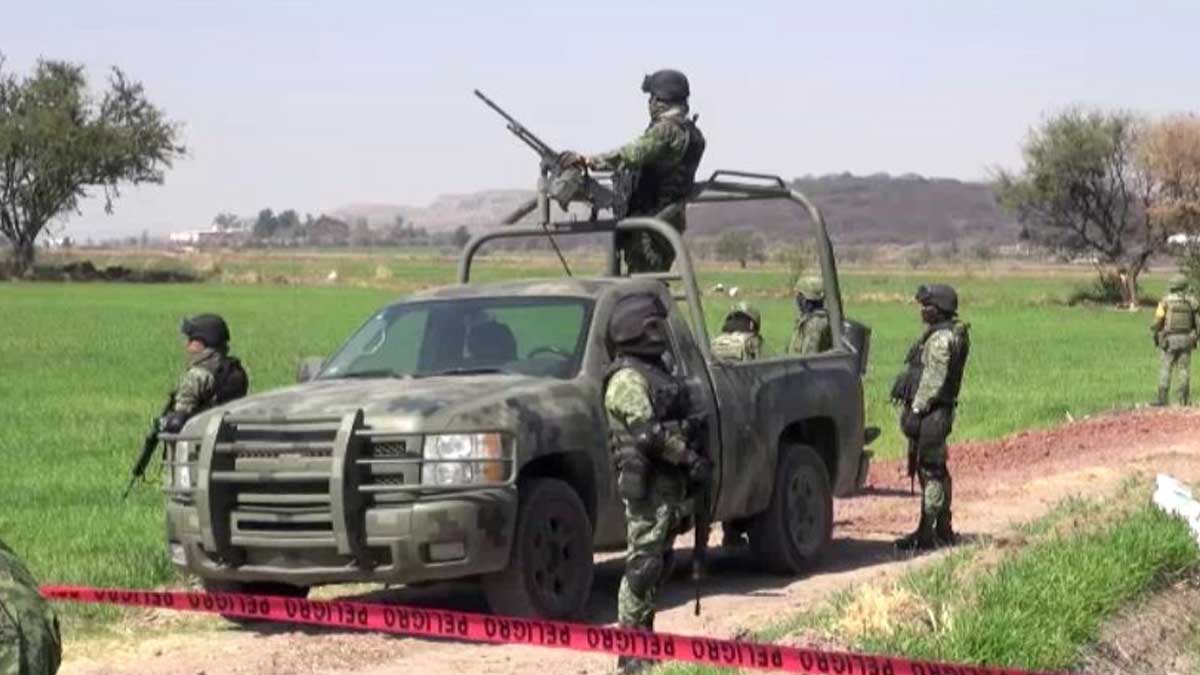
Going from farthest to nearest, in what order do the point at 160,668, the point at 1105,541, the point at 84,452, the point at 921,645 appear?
1. the point at 84,452
2. the point at 1105,541
3. the point at 160,668
4. the point at 921,645

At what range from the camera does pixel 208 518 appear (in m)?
9.78

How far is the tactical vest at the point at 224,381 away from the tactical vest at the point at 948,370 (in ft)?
13.9

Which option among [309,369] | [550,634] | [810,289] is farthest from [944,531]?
[550,634]

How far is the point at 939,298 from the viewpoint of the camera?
12898 mm

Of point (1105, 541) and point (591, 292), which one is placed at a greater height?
point (591, 292)

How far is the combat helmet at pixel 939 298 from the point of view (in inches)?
508

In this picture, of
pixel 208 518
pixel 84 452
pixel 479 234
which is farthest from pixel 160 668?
pixel 84 452

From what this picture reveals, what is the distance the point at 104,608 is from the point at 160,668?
132 cm

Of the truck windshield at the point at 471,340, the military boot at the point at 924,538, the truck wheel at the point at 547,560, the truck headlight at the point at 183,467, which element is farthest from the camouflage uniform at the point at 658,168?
the truck headlight at the point at 183,467

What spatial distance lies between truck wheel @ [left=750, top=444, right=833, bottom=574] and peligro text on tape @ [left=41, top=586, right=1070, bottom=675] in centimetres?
297

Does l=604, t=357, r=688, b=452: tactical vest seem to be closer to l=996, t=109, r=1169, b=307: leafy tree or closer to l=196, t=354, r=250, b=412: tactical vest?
l=196, t=354, r=250, b=412: tactical vest

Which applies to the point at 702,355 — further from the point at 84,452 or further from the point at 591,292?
the point at 84,452

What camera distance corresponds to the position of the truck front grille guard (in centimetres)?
952

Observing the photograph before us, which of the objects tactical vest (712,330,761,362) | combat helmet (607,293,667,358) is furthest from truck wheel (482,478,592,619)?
tactical vest (712,330,761,362)
